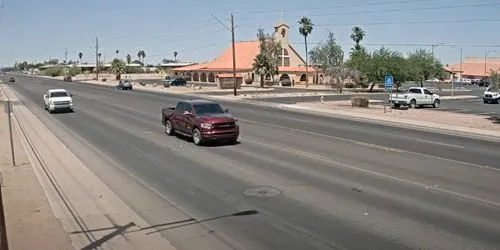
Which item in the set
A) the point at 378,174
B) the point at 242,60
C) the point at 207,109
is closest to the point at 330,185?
the point at 378,174

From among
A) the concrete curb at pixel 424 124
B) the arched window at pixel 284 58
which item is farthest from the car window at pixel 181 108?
the arched window at pixel 284 58

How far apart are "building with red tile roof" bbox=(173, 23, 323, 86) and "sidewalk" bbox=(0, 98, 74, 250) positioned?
94.3m

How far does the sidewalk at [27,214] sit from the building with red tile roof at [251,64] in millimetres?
94323

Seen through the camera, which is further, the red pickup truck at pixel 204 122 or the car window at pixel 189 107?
the car window at pixel 189 107

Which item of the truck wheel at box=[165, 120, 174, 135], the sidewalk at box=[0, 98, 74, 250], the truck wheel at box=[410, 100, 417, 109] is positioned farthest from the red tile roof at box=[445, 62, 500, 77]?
the sidewalk at box=[0, 98, 74, 250]

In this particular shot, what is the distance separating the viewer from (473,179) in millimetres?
14344

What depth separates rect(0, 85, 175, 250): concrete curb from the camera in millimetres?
8797

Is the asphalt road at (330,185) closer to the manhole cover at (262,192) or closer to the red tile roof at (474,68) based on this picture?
the manhole cover at (262,192)

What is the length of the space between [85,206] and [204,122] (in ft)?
31.4

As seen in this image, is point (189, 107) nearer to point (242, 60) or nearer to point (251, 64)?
point (251, 64)

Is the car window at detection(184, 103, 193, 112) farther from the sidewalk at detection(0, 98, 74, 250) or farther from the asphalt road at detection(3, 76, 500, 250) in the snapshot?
the sidewalk at detection(0, 98, 74, 250)

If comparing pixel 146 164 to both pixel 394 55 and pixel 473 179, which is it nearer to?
pixel 473 179

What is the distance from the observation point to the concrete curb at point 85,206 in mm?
8797

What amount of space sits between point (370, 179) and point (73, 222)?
7819 millimetres
